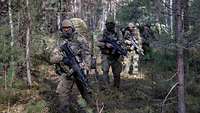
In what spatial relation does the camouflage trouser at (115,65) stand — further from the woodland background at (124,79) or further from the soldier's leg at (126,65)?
the soldier's leg at (126,65)

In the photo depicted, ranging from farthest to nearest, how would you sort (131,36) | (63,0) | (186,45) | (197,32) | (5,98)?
1. (63,0)
2. (131,36)
3. (5,98)
4. (197,32)
5. (186,45)

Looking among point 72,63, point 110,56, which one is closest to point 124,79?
point 110,56

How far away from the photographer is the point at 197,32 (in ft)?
26.5

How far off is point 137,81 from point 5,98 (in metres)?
5.63

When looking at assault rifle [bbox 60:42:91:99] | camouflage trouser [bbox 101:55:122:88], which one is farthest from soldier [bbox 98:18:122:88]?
assault rifle [bbox 60:42:91:99]

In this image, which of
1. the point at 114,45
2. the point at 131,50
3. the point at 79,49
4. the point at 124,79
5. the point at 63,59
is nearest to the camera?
the point at 63,59

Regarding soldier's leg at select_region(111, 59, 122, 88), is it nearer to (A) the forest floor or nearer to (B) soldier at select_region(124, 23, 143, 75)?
(A) the forest floor

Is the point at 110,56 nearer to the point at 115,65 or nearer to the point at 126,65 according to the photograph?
the point at 115,65

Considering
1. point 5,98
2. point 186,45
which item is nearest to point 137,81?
point 5,98

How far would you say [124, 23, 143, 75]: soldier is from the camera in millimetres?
15922

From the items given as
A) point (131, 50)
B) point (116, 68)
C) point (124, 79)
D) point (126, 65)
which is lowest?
point (124, 79)

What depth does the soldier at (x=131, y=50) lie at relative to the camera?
1592 cm

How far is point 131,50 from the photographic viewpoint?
1616 centimetres

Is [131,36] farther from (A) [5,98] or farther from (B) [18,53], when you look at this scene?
(A) [5,98]
